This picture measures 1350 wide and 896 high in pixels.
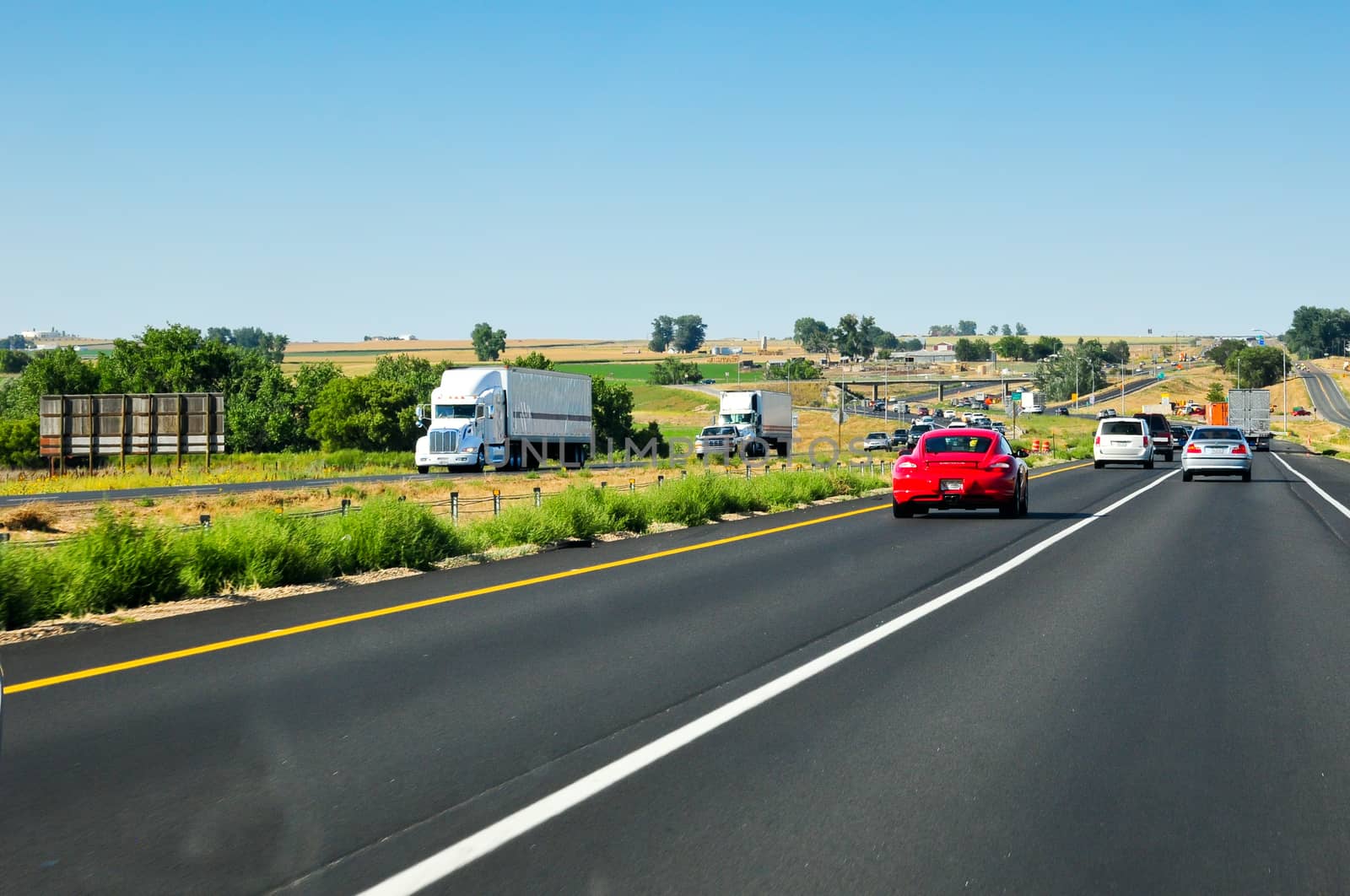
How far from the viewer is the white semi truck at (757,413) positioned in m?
72.5

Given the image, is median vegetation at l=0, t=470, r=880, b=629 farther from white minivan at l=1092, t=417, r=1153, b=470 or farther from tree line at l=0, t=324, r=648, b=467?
tree line at l=0, t=324, r=648, b=467

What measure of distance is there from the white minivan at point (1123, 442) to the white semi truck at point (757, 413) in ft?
75.8

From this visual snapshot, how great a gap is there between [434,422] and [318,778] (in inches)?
1848

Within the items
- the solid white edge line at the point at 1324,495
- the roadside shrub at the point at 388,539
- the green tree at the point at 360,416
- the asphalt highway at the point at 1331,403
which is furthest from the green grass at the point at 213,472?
the asphalt highway at the point at 1331,403

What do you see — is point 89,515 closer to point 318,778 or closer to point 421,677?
point 421,677

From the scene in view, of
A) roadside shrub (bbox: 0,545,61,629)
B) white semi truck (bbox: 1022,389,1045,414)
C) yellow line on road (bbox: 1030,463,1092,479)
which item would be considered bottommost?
yellow line on road (bbox: 1030,463,1092,479)

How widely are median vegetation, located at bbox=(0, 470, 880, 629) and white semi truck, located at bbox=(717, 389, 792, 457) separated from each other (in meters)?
49.4

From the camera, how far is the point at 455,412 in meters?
52.0

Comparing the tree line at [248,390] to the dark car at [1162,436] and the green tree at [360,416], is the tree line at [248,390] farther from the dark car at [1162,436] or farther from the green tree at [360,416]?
the dark car at [1162,436]

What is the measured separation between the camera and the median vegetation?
39.9 ft

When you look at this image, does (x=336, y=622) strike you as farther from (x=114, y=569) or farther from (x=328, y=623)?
(x=114, y=569)

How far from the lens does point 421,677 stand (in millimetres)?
8641

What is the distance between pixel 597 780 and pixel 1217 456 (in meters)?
38.3

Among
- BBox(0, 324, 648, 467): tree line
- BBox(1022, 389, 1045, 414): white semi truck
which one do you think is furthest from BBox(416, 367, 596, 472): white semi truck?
BBox(1022, 389, 1045, 414): white semi truck
